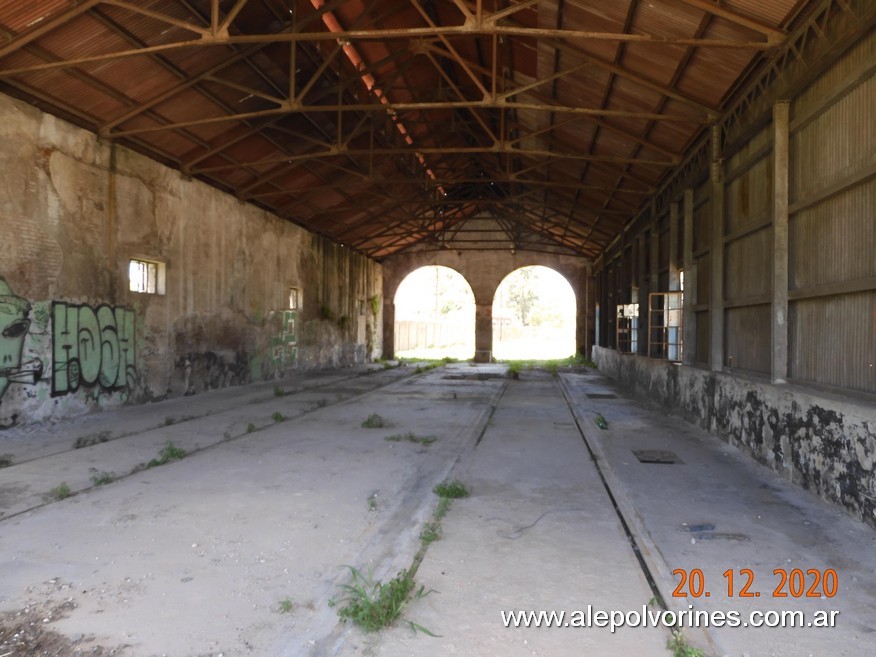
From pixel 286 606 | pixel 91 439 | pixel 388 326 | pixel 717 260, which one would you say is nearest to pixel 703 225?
pixel 717 260

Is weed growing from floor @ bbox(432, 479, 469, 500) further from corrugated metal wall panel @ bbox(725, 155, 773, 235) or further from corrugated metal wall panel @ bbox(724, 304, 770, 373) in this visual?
corrugated metal wall panel @ bbox(725, 155, 773, 235)

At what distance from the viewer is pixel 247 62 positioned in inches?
436

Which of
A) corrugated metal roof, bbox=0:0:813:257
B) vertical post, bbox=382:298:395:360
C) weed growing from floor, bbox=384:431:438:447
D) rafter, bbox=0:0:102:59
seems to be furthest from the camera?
vertical post, bbox=382:298:395:360

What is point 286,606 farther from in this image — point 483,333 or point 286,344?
point 483,333

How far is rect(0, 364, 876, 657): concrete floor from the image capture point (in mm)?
3234

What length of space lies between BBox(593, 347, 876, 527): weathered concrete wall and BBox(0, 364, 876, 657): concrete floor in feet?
0.85

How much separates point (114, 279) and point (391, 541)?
9.35m

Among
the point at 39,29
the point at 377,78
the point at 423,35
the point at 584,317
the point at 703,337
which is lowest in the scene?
the point at 703,337

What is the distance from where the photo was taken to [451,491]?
586cm

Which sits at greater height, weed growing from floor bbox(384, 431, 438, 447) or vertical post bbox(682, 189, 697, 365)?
vertical post bbox(682, 189, 697, 365)

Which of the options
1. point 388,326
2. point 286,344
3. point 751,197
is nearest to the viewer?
point 751,197

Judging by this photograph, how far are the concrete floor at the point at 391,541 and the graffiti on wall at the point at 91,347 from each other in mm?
1304

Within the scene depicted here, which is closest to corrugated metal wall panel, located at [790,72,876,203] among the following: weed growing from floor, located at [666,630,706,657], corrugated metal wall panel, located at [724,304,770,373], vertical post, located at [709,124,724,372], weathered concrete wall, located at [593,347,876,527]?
corrugated metal wall panel, located at [724,304,770,373]

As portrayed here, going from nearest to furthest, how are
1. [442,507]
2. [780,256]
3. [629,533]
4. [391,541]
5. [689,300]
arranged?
[391,541]
[629,533]
[442,507]
[780,256]
[689,300]
